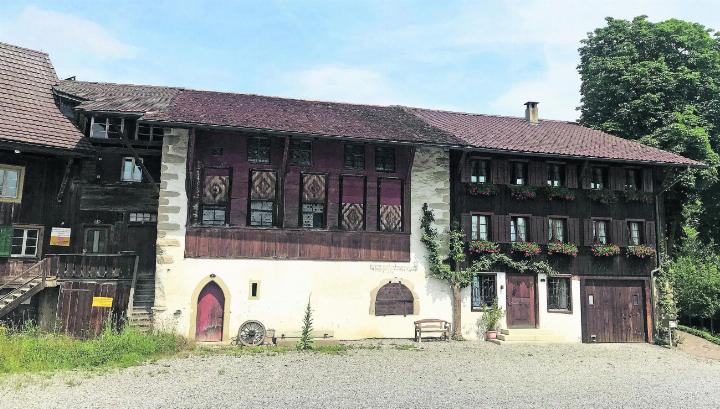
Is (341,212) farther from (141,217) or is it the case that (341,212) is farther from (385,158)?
(141,217)

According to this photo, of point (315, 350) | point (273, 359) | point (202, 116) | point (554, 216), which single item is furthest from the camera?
point (554, 216)

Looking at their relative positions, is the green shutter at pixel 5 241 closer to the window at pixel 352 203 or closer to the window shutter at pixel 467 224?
the window at pixel 352 203

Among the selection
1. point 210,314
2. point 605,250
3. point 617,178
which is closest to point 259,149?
point 210,314

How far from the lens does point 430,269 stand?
1912 centimetres

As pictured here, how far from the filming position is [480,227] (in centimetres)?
2014

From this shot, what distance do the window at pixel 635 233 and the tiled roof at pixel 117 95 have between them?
19.4m

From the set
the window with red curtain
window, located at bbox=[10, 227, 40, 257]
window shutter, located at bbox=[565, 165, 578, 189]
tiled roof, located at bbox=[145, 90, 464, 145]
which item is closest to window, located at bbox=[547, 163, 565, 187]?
window shutter, located at bbox=[565, 165, 578, 189]

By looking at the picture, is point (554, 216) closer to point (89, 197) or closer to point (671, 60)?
point (671, 60)

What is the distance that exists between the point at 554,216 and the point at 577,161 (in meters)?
2.50

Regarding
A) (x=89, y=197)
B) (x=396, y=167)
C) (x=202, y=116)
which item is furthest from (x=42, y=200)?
(x=396, y=167)

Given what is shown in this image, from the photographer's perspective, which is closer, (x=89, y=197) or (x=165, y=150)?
(x=165, y=150)

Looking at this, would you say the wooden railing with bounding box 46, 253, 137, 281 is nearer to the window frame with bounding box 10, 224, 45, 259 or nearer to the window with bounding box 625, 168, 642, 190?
the window frame with bounding box 10, 224, 45, 259

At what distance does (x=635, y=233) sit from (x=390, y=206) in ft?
35.8

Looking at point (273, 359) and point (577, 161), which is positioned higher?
point (577, 161)
